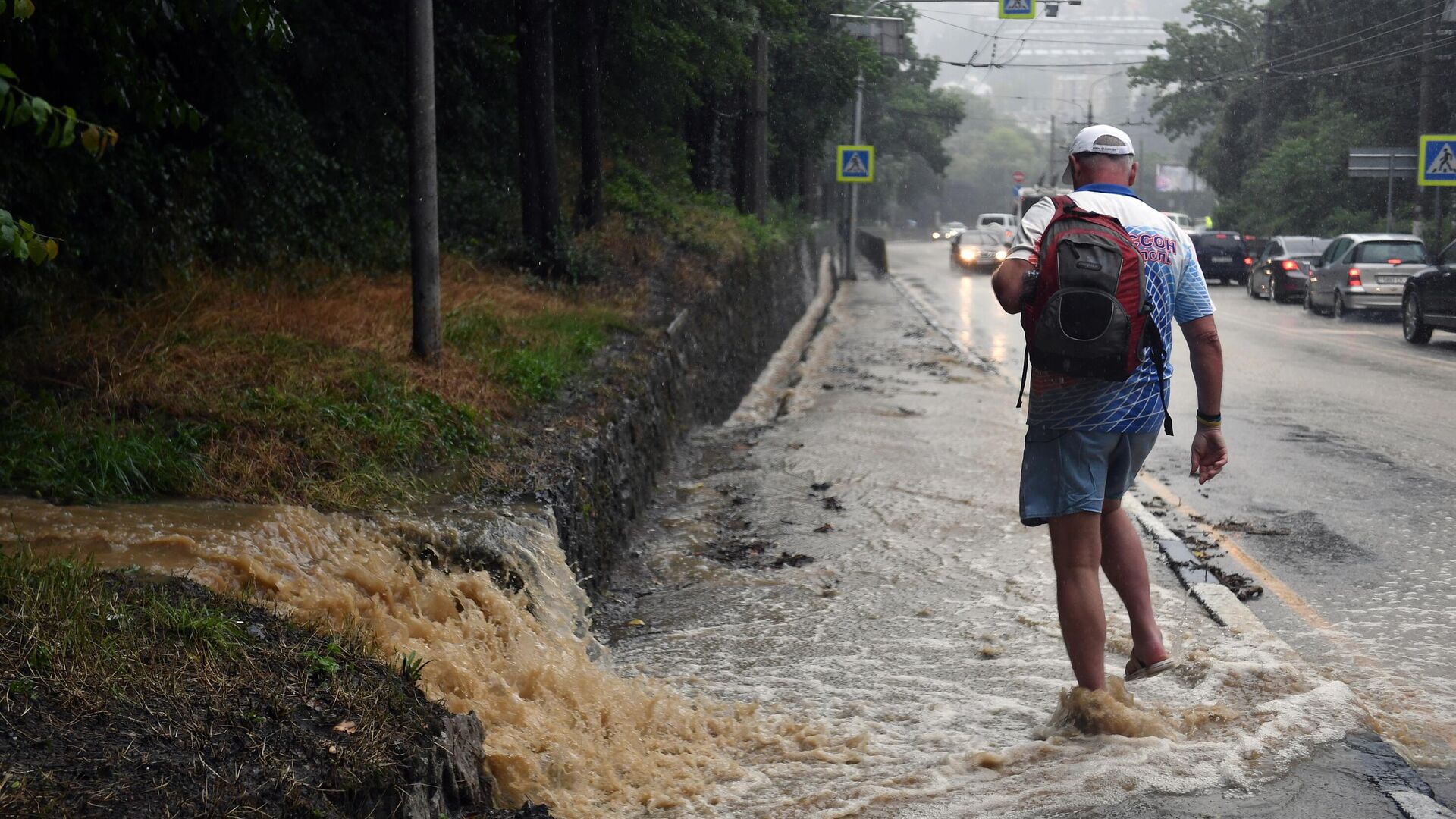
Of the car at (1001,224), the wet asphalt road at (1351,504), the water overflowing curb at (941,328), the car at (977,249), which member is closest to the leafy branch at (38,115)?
the wet asphalt road at (1351,504)

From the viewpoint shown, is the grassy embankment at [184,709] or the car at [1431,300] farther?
the car at [1431,300]

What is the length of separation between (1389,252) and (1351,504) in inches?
715

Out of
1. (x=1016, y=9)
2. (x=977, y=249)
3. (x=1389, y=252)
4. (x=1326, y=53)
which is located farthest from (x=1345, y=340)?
(x=1326, y=53)

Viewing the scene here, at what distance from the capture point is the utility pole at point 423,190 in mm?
8406

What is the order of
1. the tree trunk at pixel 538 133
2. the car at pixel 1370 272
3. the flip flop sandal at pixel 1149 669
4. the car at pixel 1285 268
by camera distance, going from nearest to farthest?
the flip flop sandal at pixel 1149 669 < the tree trunk at pixel 538 133 < the car at pixel 1370 272 < the car at pixel 1285 268

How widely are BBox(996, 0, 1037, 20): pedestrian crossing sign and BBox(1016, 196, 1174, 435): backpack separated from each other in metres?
22.8

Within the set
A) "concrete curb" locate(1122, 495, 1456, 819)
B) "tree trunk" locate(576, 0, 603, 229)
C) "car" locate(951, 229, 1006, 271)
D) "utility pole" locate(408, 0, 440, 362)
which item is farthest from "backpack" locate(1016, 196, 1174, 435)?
"car" locate(951, 229, 1006, 271)

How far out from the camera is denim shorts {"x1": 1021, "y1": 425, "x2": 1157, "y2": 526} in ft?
15.1

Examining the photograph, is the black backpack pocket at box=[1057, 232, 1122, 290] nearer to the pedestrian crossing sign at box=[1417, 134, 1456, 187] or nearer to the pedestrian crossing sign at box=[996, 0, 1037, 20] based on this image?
the pedestrian crossing sign at box=[996, 0, 1037, 20]

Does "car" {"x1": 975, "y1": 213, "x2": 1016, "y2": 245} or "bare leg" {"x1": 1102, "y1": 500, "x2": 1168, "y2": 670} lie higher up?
"car" {"x1": 975, "y1": 213, "x2": 1016, "y2": 245}

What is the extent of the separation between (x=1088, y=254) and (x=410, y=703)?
244 centimetres

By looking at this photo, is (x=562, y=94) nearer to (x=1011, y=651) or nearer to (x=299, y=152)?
(x=299, y=152)

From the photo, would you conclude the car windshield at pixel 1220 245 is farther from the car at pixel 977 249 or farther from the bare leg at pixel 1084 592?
the bare leg at pixel 1084 592

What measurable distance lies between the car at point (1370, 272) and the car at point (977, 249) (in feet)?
65.3
